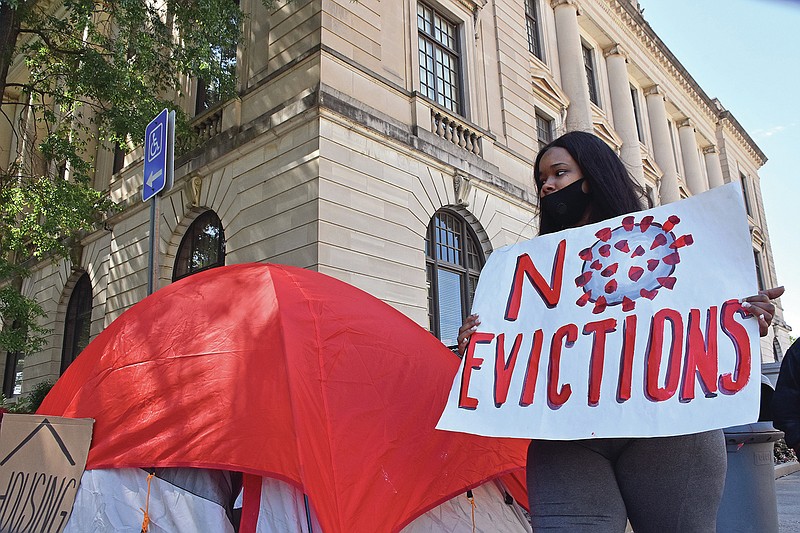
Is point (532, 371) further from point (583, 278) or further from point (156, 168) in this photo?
point (156, 168)

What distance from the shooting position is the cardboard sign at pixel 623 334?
195cm

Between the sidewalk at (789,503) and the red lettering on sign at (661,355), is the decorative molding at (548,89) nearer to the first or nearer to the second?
the sidewalk at (789,503)

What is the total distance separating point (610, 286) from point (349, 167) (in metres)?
8.87

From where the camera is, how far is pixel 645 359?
212 centimetres

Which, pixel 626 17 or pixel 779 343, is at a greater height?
pixel 626 17

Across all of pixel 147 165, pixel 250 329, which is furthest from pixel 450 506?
pixel 147 165

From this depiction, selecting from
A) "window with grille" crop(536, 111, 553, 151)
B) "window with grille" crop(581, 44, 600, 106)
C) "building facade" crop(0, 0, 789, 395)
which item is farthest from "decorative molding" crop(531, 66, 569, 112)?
"window with grille" crop(581, 44, 600, 106)

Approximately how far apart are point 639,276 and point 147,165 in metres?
4.16

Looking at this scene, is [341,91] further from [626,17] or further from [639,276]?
[626,17]

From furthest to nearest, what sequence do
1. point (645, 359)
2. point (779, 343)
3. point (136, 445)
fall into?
point (779, 343) < point (136, 445) < point (645, 359)

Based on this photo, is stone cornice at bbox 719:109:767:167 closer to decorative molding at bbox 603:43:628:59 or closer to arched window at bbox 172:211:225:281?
decorative molding at bbox 603:43:628:59

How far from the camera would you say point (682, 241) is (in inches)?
89.3

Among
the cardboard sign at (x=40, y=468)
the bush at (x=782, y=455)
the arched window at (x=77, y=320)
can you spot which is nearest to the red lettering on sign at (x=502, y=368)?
the cardboard sign at (x=40, y=468)

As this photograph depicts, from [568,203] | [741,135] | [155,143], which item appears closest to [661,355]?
[568,203]
